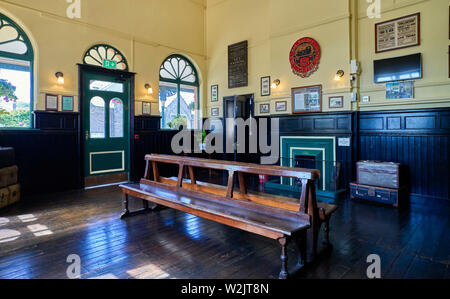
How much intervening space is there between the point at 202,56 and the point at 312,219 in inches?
271

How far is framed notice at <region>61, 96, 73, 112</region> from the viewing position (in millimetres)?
5445

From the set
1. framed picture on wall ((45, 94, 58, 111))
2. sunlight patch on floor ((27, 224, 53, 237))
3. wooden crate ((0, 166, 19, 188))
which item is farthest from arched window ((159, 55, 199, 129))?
sunlight patch on floor ((27, 224, 53, 237))

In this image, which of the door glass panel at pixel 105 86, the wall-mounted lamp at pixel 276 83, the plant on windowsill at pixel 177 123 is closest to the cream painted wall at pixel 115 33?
the door glass panel at pixel 105 86

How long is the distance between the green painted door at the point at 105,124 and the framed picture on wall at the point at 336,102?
460 centimetres

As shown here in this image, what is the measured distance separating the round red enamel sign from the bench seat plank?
4.08 metres

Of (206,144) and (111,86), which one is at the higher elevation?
(111,86)

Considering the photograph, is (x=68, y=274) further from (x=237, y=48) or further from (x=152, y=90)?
(x=237, y=48)

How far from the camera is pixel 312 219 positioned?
2.35 metres

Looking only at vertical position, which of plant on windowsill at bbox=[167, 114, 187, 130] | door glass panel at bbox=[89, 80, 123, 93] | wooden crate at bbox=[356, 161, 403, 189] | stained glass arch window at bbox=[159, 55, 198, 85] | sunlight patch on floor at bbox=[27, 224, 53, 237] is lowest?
sunlight patch on floor at bbox=[27, 224, 53, 237]

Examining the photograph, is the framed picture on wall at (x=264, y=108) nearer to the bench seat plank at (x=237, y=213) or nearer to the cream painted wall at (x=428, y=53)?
the cream painted wall at (x=428, y=53)

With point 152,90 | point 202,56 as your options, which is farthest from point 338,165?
point 202,56

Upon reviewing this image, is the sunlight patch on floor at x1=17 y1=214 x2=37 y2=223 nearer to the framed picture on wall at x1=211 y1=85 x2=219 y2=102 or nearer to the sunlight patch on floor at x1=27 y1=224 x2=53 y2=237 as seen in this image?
the sunlight patch on floor at x1=27 y1=224 x2=53 y2=237

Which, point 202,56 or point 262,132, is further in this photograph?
point 202,56

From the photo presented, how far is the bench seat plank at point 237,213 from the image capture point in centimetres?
213
